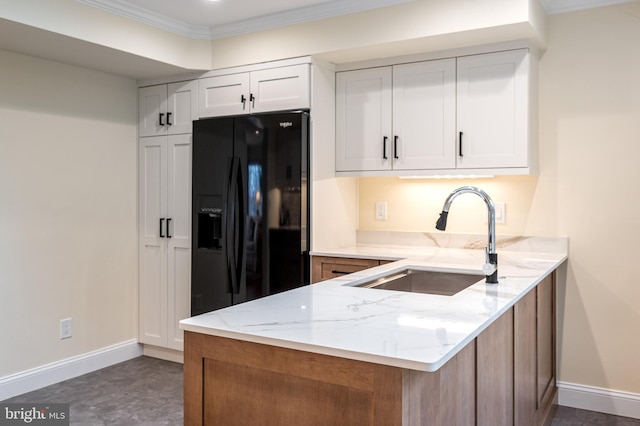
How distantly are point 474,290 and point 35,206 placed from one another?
281 centimetres

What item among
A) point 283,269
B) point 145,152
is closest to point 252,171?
point 283,269

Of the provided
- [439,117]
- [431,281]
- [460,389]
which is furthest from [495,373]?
[439,117]

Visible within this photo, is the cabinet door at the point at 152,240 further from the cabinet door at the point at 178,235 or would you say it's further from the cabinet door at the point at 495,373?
the cabinet door at the point at 495,373

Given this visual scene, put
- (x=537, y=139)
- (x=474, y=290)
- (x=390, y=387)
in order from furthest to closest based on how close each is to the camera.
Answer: (x=537, y=139), (x=474, y=290), (x=390, y=387)

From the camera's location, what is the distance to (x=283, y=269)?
3346 millimetres

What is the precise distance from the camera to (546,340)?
9.59 feet

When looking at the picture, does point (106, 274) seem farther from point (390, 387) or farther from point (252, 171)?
point (390, 387)

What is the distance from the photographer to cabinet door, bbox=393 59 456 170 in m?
3.20

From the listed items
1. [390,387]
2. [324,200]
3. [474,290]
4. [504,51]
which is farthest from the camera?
[324,200]

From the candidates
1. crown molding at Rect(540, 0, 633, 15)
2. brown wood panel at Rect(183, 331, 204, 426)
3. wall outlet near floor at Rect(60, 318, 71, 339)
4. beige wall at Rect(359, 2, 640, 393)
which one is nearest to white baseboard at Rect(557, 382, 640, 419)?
beige wall at Rect(359, 2, 640, 393)

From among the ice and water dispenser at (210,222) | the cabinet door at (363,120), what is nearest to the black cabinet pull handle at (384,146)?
the cabinet door at (363,120)

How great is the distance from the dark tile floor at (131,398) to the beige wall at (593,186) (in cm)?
32

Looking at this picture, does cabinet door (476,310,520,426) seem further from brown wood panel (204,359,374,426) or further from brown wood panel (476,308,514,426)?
brown wood panel (204,359,374,426)

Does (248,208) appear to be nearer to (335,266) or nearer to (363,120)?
(335,266)
